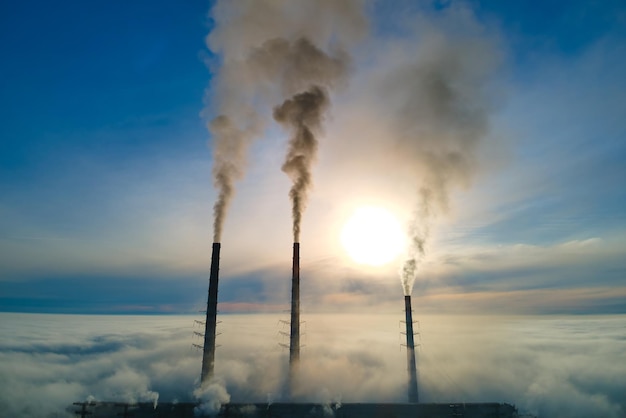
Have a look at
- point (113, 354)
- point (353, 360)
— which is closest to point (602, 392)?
point (353, 360)

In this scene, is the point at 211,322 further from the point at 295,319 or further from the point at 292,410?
the point at 292,410

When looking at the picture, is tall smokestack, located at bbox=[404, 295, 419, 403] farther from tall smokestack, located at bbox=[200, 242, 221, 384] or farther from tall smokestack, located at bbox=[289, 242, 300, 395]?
tall smokestack, located at bbox=[200, 242, 221, 384]

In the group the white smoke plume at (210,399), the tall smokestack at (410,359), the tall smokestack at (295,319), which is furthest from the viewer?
the tall smokestack at (410,359)

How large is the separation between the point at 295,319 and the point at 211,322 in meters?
8.38

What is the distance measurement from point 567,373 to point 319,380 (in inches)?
3439

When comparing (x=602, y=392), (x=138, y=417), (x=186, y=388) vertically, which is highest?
(x=138, y=417)

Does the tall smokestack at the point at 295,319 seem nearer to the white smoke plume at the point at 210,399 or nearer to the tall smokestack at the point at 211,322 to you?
the white smoke plume at the point at 210,399

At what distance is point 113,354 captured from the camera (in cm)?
10444

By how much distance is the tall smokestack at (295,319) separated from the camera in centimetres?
3294

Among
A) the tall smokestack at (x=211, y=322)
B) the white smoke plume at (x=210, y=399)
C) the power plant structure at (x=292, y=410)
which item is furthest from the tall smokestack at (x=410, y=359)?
the tall smokestack at (x=211, y=322)

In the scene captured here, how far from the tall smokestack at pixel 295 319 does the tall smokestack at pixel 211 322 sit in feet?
25.3

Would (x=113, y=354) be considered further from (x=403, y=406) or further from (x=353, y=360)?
(x=403, y=406)

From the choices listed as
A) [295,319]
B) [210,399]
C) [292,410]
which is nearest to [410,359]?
[295,319]

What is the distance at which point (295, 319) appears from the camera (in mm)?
33625
